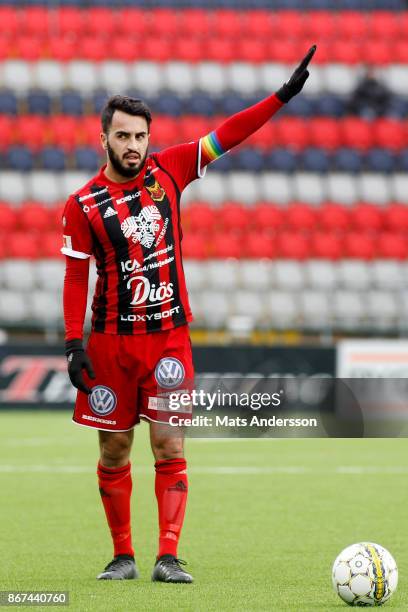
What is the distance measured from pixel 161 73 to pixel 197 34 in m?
1.45

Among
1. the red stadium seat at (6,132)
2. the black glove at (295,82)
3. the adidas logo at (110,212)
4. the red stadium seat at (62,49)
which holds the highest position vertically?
the red stadium seat at (62,49)

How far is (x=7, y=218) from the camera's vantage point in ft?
56.7

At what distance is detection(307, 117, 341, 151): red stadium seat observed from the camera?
19688 millimetres

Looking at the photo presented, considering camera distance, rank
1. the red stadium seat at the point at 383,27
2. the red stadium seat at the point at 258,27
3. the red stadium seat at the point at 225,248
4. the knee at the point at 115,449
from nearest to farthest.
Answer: the knee at the point at 115,449, the red stadium seat at the point at 225,248, the red stadium seat at the point at 258,27, the red stadium seat at the point at 383,27

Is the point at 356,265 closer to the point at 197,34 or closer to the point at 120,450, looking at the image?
the point at 197,34

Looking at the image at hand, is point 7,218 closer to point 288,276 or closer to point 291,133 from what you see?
point 288,276

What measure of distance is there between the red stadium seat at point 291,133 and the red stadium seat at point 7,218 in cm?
476

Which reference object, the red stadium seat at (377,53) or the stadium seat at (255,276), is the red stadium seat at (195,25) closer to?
the red stadium seat at (377,53)

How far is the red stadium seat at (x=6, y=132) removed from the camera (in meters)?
18.5

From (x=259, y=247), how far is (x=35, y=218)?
130 inches

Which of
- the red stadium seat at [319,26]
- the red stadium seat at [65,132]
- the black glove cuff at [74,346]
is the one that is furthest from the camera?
the red stadium seat at [319,26]

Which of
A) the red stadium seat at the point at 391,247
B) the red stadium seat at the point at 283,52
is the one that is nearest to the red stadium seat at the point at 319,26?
the red stadium seat at the point at 283,52

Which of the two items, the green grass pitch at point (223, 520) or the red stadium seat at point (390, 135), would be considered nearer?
the green grass pitch at point (223, 520)

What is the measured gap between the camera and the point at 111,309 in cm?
489
